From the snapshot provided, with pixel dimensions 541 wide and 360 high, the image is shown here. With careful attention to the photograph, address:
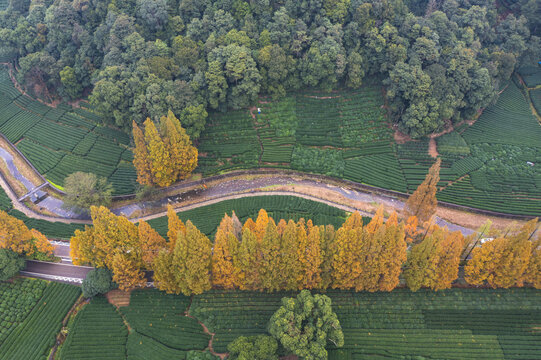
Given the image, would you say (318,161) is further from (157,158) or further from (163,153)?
(157,158)

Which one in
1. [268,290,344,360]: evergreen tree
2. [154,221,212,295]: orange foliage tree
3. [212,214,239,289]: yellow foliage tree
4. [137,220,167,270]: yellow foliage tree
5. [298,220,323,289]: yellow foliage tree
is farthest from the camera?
[137,220,167,270]: yellow foliage tree

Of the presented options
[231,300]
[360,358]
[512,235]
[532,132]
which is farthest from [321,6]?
[360,358]

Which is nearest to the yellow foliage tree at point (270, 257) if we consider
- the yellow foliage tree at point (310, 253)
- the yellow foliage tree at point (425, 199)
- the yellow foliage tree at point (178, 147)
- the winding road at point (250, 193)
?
the yellow foliage tree at point (310, 253)

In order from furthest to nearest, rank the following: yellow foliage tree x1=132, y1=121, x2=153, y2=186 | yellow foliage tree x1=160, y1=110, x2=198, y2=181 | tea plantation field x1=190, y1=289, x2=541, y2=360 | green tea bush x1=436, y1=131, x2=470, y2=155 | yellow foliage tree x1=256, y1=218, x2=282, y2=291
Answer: green tea bush x1=436, y1=131, x2=470, y2=155 < yellow foliage tree x1=132, y1=121, x2=153, y2=186 < yellow foliage tree x1=160, y1=110, x2=198, y2=181 < tea plantation field x1=190, y1=289, x2=541, y2=360 < yellow foliage tree x1=256, y1=218, x2=282, y2=291

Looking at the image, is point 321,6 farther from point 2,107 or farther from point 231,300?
point 2,107

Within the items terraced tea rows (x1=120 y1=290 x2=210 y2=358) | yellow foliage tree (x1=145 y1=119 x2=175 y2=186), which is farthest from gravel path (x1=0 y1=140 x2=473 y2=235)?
terraced tea rows (x1=120 y1=290 x2=210 y2=358)

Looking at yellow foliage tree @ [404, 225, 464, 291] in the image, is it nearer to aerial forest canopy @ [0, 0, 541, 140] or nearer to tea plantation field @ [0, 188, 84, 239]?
aerial forest canopy @ [0, 0, 541, 140]

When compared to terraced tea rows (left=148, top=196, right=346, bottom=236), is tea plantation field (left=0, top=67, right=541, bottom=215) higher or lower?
higher

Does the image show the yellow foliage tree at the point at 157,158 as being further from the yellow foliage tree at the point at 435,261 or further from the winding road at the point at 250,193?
the yellow foliage tree at the point at 435,261
